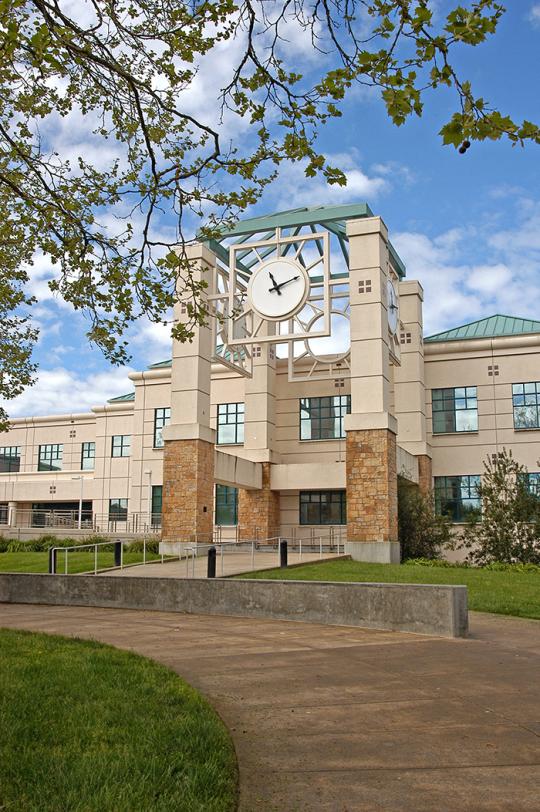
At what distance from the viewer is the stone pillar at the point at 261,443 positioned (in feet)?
119

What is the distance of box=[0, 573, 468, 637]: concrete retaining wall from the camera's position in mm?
11570

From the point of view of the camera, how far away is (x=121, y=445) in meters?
46.9

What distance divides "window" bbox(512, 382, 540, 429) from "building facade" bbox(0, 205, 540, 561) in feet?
0.22

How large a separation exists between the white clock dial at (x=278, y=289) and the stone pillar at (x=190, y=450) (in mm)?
2239

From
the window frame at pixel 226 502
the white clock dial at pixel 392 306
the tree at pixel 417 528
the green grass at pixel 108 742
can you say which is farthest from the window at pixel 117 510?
the green grass at pixel 108 742

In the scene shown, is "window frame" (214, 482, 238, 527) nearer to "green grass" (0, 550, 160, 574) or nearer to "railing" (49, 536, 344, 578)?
"railing" (49, 536, 344, 578)

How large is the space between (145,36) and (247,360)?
29.0 meters

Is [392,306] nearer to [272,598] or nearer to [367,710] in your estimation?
[272,598]

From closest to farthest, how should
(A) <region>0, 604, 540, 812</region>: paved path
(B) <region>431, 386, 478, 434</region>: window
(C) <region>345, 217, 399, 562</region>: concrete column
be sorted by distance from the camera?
(A) <region>0, 604, 540, 812</region>: paved path < (C) <region>345, 217, 399, 562</region>: concrete column < (B) <region>431, 386, 478, 434</region>: window

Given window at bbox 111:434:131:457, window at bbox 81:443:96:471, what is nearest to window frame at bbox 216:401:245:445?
window at bbox 111:434:131:457

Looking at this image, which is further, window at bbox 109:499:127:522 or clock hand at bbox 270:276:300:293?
window at bbox 109:499:127:522

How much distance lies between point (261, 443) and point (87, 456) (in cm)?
1838

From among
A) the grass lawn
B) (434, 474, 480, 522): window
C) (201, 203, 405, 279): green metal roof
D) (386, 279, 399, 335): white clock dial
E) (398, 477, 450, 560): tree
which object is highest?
(201, 203, 405, 279): green metal roof

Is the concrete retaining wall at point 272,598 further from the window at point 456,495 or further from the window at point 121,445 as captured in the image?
the window at point 121,445
